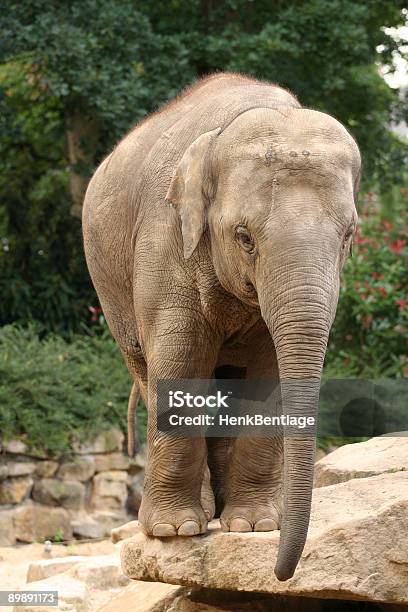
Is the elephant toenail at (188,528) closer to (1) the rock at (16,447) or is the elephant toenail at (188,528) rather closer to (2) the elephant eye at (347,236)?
(2) the elephant eye at (347,236)

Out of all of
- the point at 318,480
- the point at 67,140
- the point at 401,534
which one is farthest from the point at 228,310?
the point at 67,140

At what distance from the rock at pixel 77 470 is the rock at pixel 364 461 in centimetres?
327

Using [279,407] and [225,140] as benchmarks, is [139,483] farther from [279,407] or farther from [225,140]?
[225,140]

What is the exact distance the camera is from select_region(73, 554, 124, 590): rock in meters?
7.16

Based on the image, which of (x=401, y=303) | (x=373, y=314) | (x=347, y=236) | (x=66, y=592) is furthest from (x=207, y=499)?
(x=373, y=314)

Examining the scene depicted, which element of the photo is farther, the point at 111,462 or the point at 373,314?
the point at 373,314

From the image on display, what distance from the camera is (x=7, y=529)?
9664 millimetres

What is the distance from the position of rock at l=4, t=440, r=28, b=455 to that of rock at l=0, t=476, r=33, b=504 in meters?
0.22

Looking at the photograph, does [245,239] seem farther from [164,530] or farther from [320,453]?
[320,453]

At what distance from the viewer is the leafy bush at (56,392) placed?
10.0 metres

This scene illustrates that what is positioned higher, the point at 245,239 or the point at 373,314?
the point at 373,314

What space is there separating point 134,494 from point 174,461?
209 inches
